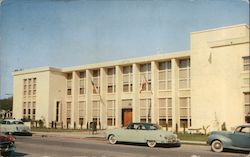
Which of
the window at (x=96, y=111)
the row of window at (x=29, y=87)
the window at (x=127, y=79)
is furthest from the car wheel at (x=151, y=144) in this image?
the window at (x=96, y=111)

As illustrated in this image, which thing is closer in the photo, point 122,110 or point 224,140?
point 224,140

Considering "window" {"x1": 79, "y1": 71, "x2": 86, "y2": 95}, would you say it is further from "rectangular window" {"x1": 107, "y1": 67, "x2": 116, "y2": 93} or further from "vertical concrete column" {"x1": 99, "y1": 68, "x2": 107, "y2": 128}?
"rectangular window" {"x1": 107, "y1": 67, "x2": 116, "y2": 93}

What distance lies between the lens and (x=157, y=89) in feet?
109

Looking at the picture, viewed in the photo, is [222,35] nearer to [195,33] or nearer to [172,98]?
[195,33]

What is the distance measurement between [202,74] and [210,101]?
7.26 feet

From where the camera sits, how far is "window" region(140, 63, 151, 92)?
110ft

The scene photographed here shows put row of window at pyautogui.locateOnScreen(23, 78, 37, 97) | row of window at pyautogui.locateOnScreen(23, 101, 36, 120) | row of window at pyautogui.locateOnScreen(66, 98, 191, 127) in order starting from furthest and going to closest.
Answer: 1. row of window at pyautogui.locateOnScreen(66, 98, 191, 127)
2. row of window at pyautogui.locateOnScreen(23, 101, 36, 120)
3. row of window at pyautogui.locateOnScreen(23, 78, 37, 97)

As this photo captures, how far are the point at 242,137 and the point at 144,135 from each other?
16.5 ft

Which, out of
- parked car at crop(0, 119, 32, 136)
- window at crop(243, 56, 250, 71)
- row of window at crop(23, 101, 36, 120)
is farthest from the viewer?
row of window at crop(23, 101, 36, 120)

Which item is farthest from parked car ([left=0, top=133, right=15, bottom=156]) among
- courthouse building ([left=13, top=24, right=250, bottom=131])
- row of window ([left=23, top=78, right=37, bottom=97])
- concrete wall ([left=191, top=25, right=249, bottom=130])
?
concrete wall ([left=191, top=25, right=249, bottom=130])

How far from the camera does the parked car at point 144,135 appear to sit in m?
18.8

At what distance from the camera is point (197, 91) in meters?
28.3

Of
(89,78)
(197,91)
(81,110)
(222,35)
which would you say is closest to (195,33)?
(222,35)

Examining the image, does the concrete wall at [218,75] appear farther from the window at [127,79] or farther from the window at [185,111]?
the window at [127,79]
